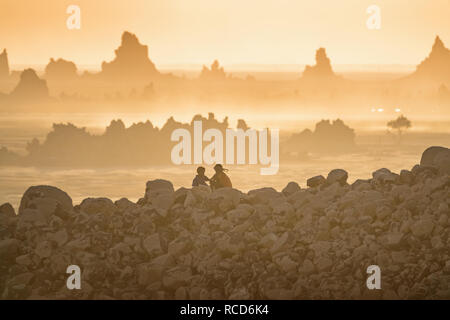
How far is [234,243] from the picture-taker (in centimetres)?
1866

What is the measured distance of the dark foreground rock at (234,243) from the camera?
17.8 metres

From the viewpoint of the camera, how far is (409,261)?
59.9 feet

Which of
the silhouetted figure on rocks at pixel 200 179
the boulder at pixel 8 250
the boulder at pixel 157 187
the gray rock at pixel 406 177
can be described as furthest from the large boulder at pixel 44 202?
the gray rock at pixel 406 177

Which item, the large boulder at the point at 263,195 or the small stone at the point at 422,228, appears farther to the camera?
the large boulder at the point at 263,195

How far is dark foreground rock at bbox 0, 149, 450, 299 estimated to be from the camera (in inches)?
701

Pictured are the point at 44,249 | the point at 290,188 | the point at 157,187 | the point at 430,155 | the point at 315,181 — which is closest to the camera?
the point at 44,249

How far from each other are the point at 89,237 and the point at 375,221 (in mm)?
7598

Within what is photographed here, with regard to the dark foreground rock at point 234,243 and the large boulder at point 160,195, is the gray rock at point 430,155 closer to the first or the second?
the dark foreground rock at point 234,243

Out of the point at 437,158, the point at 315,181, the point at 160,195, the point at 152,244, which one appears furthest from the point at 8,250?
the point at 437,158

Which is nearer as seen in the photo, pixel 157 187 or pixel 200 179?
pixel 157 187

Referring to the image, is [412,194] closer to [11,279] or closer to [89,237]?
[89,237]

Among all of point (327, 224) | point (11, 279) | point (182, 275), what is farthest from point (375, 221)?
point (11, 279)

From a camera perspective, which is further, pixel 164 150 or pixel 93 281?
pixel 164 150

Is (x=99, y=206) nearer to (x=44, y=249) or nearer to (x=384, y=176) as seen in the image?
(x=44, y=249)
